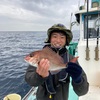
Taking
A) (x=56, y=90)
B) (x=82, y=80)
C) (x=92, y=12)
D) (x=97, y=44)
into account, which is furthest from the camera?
(x=92, y=12)

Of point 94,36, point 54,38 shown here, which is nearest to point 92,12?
point 94,36

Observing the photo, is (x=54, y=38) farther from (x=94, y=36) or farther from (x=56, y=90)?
(x=94, y=36)

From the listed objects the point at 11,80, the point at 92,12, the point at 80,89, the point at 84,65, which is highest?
the point at 92,12

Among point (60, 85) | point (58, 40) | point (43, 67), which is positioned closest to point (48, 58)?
point (43, 67)

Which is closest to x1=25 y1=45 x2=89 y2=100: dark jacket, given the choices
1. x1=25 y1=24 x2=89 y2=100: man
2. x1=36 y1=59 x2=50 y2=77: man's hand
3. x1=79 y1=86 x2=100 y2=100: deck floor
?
x1=25 y1=24 x2=89 y2=100: man

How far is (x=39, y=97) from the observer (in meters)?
1.94

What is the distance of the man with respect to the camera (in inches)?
69.3

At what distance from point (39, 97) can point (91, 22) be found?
335 centimetres

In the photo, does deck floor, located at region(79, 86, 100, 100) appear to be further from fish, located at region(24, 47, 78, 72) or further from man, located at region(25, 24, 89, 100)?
fish, located at region(24, 47, 78, 72)

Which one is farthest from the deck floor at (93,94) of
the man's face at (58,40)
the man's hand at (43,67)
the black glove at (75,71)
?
the man's hand at (43,67)

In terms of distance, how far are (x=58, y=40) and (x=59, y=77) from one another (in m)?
0.43

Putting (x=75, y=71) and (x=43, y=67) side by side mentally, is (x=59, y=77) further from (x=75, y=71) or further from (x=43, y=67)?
(x=43, y=67)

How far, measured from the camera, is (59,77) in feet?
6.24

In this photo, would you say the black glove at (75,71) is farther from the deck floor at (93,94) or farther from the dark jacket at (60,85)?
the deck floor at (93,94)
